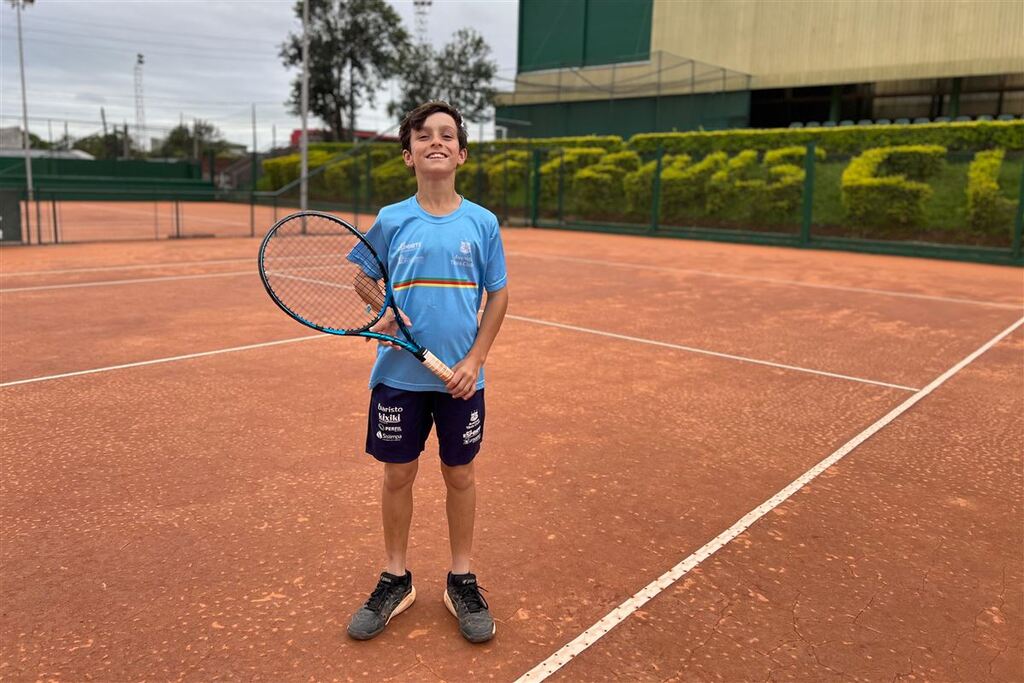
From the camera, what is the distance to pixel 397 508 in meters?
3.01

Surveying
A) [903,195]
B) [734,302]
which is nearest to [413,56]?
[903,195]

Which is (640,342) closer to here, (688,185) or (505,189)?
(688,185)

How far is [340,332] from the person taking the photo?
2926 mm

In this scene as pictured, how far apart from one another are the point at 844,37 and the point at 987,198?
1559cm

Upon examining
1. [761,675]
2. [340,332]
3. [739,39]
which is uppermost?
[739,39]

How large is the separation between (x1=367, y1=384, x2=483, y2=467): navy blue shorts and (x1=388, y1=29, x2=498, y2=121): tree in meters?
47.4

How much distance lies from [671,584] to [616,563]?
28 cm

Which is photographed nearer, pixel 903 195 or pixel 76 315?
pixel 76 315

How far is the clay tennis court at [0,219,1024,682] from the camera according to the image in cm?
289

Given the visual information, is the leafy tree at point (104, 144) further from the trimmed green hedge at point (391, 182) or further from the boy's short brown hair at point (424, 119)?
the boy's short brown hair at point (424, 119)

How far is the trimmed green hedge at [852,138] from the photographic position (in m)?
20.4

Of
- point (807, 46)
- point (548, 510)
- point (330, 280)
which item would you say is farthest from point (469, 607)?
point (807, 46)

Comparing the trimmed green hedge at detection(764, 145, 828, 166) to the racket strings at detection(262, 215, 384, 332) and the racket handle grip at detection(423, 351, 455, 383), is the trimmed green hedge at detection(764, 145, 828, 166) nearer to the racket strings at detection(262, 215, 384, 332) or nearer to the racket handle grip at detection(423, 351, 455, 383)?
the racket strings at detection(262, 215, 384, 332)

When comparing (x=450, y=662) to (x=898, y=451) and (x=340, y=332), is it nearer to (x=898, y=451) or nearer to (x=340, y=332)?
(x=340, y=332)
